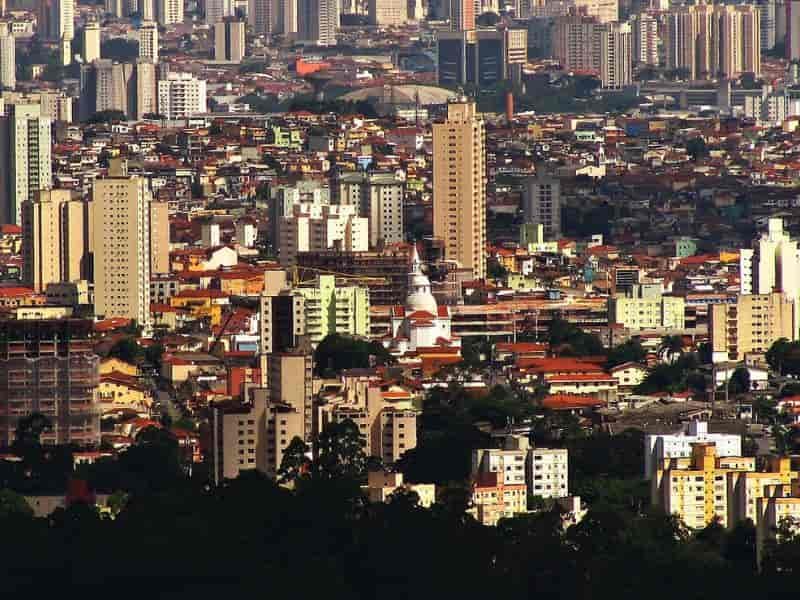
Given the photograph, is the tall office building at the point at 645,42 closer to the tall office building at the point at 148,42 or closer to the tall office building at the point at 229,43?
the tall office building at the point at 229,43

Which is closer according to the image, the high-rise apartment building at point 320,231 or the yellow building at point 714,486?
the yellow building at point 714,486

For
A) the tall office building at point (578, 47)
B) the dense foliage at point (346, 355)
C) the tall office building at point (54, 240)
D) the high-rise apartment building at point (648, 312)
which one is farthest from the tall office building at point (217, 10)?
the dense foliage at point (346, 355)

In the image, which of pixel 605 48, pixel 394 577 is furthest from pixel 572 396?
pixel 605 48

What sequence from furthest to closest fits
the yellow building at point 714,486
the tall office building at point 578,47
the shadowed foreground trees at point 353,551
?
the tall office building at point 578,47
the yellow building at point 714,486
the shadowed foreground trees at point 353,551

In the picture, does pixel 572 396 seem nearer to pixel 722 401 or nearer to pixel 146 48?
pixel 722 401

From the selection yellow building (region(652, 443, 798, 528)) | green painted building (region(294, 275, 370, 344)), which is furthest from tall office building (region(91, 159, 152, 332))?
yellow building (region(652, 443, 798, 528))
